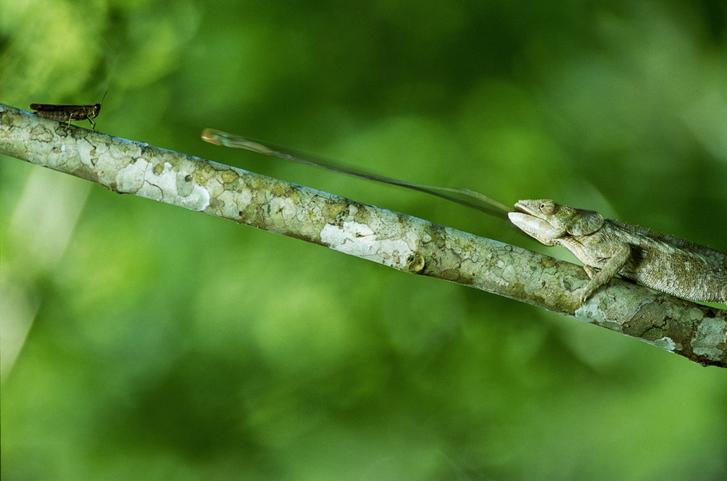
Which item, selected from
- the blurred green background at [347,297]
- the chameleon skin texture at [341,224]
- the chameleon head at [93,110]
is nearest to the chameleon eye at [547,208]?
the chameleon skin texture at [341,224]

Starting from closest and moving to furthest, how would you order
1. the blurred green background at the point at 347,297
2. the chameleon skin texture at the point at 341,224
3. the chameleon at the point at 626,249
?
the chameleon skin texture at the point at 341,224 < the chameleon at the point at 626,249 < the blurred green background at the point at 347,297

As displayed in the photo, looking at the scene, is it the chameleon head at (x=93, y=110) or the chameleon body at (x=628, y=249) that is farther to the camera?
the chameleon body at (x=628, y=249)

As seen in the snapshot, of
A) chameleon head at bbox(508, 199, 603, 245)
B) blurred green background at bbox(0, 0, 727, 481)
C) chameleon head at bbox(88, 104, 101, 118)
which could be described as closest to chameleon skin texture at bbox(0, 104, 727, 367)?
chameleon head at bbox(88, 104, 101, 118)

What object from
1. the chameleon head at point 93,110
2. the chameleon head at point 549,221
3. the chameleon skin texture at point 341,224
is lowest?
the chameleon skin texture at point 341,224

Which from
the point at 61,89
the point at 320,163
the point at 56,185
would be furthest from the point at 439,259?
the point at 56,185

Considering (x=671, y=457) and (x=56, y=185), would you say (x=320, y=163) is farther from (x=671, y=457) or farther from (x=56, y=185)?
(x=671, y=457)

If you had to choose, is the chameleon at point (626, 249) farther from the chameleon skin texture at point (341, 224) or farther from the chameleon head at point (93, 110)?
the chameleon head at point (93, 110)

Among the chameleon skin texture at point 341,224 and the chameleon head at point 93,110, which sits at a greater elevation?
the chameleon head at point 93,110

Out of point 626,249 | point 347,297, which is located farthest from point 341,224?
point 347,297

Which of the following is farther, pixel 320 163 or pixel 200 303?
pixel 200 303
